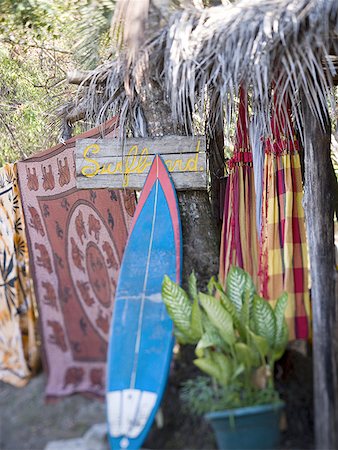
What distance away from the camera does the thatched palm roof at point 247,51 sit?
385 cm

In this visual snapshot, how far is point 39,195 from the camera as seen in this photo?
5340 mm

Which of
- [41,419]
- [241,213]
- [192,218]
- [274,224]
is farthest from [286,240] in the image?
[41,419]

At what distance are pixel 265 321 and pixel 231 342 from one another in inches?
9.3

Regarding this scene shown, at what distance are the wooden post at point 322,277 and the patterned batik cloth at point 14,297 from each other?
186 cm

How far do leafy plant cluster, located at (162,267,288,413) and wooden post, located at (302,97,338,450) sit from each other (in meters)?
0.26

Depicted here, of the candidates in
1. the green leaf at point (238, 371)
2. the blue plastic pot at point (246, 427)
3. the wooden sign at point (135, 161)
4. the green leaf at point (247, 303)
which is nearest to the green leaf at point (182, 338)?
the green leaf at point (247, 303)

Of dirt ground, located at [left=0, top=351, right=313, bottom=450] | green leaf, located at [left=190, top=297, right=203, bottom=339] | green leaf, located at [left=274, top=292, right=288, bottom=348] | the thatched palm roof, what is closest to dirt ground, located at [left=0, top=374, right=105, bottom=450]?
dirt ground, located at [left=0, top=351, right=313, bottom=450]

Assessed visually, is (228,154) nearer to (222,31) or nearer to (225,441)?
(222,31)

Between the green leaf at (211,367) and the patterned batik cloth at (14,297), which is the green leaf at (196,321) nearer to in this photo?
the green leaf at (211,367)

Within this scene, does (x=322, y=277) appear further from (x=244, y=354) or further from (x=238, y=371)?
(x=238, y=371)

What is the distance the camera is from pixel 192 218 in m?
5.09

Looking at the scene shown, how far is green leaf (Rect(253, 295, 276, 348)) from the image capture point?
3.67 meters

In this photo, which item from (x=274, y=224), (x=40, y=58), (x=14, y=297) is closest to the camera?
(x=274, y=224)

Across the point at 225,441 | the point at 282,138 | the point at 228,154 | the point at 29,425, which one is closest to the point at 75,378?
the point at 29,425
